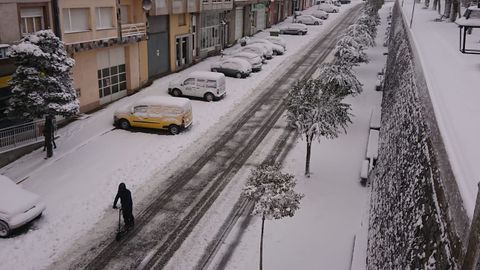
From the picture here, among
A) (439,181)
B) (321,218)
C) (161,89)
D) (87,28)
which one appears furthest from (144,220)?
(161,89)

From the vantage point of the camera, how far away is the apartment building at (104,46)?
84.5 feet

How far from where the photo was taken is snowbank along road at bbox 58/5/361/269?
14.5 metres

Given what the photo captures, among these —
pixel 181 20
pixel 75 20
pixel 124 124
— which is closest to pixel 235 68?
pixel 181 20

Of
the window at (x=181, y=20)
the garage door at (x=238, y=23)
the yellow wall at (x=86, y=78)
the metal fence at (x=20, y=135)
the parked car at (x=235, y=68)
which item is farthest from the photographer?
the garage door at (x=238, y=23)

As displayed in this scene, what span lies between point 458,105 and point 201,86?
21658 mm

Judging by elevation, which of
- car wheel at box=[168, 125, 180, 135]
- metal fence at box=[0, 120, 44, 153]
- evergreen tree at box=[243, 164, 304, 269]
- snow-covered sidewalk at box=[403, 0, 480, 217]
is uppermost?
snow-covered sidewalk at box=[403, 0, 480, 217]

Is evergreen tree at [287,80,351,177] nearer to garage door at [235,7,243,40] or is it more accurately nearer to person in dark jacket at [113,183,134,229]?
person in dark jacket at [113,183,134,229]

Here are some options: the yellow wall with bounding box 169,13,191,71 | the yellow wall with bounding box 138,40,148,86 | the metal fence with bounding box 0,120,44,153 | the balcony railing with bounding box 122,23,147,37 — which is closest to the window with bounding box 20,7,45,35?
the metal fence with bounding box 0,120,44,153

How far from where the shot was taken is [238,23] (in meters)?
54.5

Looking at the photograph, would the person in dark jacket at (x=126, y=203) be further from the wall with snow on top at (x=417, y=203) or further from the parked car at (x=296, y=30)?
the parked car at (x=296, y=30)

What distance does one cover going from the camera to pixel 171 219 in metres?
16.7

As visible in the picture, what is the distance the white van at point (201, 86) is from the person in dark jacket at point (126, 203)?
1587cm

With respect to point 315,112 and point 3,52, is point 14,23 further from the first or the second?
point 315,112

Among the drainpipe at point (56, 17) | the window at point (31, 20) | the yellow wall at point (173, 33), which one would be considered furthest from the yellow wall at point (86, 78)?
the yellow wall at point (173, 33)
